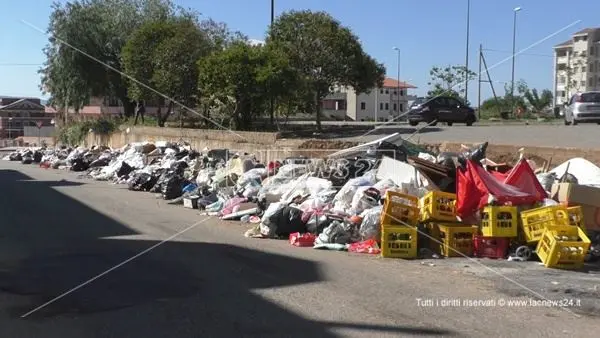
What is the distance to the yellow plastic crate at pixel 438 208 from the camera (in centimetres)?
962

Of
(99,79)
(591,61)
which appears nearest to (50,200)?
(99,79)

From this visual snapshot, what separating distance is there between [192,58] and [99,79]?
13594 millimetres

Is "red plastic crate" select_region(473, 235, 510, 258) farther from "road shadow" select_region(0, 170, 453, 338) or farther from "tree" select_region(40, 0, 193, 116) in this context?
"tree" select_region(40, 0, 193, 116)

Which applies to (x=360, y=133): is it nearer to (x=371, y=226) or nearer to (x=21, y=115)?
(x=371, y=226)

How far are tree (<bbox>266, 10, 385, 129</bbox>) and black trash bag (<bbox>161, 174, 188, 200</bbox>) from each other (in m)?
13.7

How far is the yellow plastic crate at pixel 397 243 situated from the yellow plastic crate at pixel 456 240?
0.41m

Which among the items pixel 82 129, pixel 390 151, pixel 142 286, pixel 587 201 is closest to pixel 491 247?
pixel 587 201

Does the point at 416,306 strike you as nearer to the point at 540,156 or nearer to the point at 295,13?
the point at 540,156

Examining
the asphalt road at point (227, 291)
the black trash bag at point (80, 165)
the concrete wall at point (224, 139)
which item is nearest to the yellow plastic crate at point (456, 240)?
the asphalt road at point (227, 291)

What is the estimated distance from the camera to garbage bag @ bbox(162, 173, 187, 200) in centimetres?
1744

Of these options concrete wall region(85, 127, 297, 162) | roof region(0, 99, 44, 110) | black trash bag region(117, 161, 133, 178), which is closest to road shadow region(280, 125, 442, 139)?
concrete wall region(85, 127, 297, 162)

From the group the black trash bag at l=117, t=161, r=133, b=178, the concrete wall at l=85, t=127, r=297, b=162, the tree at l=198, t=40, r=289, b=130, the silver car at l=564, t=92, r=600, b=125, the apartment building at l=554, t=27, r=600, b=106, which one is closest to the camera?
the concrete wall at l=85, t=127, r=297, b=162

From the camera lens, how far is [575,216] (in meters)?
9.16

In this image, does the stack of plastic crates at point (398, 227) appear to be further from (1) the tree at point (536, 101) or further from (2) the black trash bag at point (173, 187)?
(1) the tree at point (536, 101)
